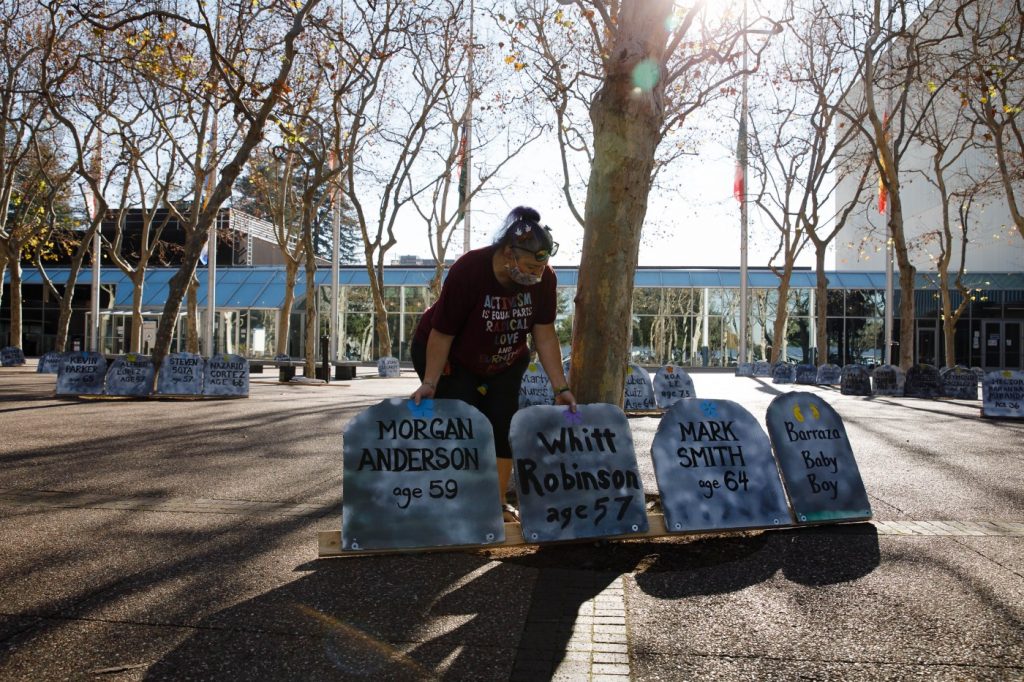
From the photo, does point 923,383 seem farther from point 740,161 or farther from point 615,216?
point 615,216

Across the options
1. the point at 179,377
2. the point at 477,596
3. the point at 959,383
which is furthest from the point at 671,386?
the point at 477,596

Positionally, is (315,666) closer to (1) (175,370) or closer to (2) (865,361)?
(1) (175,370)

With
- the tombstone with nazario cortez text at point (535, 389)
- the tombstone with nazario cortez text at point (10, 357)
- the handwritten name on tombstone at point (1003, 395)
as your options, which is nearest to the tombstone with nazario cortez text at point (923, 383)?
the handwritten name on tombstone at point (1003, 395)

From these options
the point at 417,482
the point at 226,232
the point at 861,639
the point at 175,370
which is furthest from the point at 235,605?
the point at 226,232

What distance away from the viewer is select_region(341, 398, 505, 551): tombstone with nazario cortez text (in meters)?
3.95

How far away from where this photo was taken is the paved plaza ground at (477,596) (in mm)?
2781

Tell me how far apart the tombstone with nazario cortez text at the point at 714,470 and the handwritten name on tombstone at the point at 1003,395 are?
1136 centimetres

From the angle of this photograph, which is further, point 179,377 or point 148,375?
point 179,377

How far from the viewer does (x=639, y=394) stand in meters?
14.3

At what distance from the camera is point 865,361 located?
4075cm

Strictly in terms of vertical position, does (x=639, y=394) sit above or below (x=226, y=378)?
below

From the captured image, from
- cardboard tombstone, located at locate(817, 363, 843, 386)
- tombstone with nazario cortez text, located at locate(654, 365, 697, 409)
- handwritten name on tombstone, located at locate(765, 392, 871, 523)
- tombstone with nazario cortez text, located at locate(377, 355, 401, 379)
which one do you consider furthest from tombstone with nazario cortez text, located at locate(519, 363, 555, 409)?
cardboard tombstone, located at locate(817, 363, 843, 386)

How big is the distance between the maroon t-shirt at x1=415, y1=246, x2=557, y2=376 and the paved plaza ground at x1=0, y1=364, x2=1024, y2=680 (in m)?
1.00

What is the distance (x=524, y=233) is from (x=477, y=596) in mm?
1680
